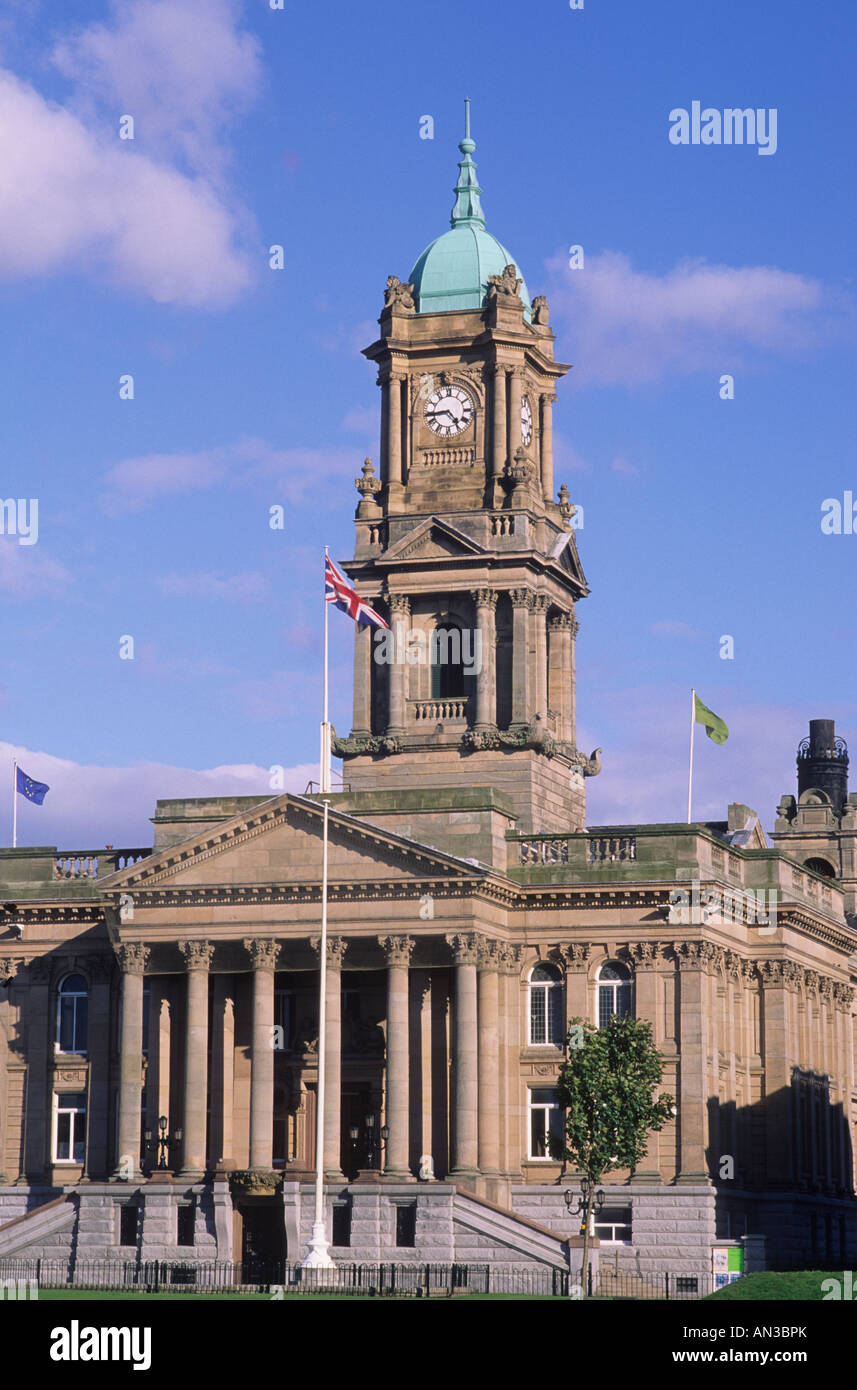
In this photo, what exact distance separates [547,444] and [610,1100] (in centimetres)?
3339

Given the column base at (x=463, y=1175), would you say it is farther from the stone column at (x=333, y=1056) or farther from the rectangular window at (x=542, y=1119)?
the rectangular window at (x=542, y=1119)

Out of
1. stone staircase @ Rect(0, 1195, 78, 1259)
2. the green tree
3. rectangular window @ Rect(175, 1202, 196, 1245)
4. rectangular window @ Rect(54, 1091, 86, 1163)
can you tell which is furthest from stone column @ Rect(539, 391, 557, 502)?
stone staircase @ Rect(0, 1195, 78, 1259)

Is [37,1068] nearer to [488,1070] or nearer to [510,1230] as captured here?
[488,1070]

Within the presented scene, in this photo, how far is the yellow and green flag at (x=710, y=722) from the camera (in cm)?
9519

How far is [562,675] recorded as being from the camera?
102562mm

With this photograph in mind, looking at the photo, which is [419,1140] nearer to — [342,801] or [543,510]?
[342,801]

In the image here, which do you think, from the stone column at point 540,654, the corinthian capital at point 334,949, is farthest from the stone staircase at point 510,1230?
the stone column at point 540,654

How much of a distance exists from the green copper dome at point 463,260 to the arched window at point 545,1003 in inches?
1150

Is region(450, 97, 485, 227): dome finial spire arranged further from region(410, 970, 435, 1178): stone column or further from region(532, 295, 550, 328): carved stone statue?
region(410, 970, 435, 1178): stone column

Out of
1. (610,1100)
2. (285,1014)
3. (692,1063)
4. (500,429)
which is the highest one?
(500,429)

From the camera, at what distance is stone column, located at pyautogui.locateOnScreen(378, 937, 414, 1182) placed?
84.2 metres

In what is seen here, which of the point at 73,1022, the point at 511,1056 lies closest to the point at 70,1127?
the point at 73,1022

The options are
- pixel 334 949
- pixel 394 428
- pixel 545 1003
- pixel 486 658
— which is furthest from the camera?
pixel 394 428
